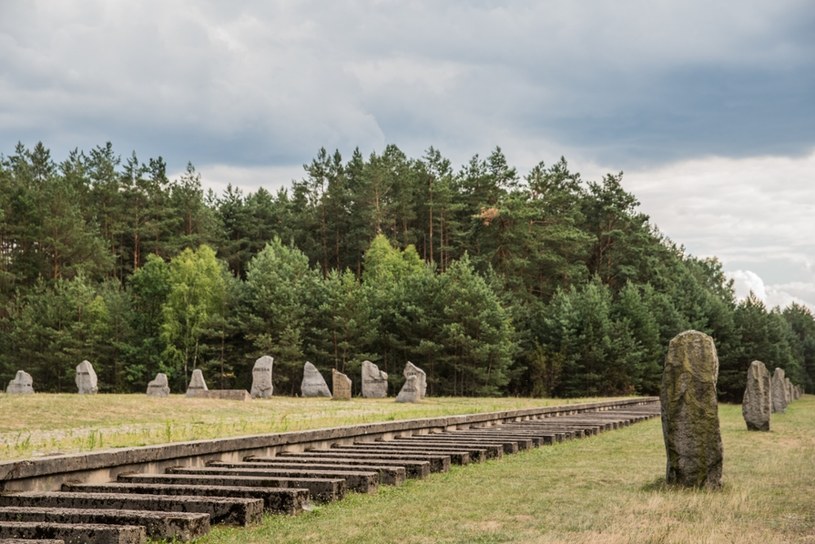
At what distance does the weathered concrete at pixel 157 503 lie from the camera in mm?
7656

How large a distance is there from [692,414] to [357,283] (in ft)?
151

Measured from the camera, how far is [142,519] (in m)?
6.95

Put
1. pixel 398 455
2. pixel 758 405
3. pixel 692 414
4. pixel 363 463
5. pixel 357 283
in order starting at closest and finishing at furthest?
1. pixel 692 414
2. pixel 363 463
3. pixel 398 455
4. pixel 758 405
5. pixel 357 283

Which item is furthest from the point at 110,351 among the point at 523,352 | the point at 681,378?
the point at 681,378

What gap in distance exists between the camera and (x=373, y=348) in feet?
180

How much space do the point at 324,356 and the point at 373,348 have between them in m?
3.86

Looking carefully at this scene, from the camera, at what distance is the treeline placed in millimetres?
53003

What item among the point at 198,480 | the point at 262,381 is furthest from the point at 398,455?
the point at 262,381

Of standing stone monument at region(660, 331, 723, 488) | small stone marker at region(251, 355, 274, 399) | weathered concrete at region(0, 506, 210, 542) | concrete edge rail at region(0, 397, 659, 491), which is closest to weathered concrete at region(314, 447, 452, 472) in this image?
concrete edge rail at region(0, 397, 659, 491)

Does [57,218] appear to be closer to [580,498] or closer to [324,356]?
[324,356]

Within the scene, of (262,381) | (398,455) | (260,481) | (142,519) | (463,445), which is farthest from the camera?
(262,381)

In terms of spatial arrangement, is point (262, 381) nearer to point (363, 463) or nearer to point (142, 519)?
point (363, 463)

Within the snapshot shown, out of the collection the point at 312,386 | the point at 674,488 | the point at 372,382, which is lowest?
the point at 674,488

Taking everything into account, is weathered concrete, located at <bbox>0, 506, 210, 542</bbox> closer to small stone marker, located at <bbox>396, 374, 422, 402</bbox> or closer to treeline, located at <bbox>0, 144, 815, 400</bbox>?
small stone marker, located at <bbox>396, 374, 422, 402</bbox>
